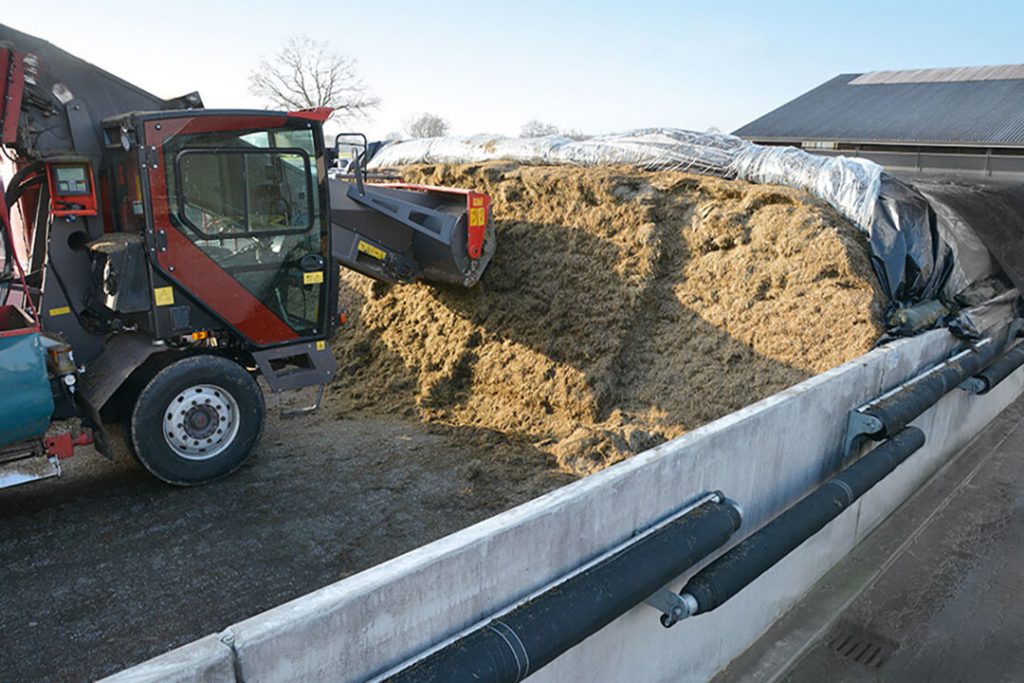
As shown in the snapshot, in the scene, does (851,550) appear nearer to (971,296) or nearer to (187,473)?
(971,296)

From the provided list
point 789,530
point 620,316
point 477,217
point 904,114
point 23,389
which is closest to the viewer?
point 789,530

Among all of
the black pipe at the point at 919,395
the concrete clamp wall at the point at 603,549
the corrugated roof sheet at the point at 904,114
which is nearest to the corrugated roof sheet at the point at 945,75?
the corrugated roof sheet at the point at 904,114

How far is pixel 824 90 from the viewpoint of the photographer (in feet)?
74.9

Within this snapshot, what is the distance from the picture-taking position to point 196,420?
17.9 feet

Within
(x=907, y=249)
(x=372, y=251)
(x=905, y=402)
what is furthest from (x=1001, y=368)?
(x=372, y=251)

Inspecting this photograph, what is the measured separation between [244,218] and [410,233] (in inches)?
89.9

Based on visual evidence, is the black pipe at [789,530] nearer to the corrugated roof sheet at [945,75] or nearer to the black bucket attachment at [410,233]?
the black bucket attachment at [410,233]

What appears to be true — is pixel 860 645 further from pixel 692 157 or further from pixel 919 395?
pixel 692 157

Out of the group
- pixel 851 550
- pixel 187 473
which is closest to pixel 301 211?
pixel 187 473

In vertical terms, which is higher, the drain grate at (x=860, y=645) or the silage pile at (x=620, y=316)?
the silage pile at (x=620, y=316)

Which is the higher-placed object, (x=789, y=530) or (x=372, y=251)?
(x=372, y=251)

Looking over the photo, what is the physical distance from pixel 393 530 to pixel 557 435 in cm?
212

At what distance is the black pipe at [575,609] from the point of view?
211 cm

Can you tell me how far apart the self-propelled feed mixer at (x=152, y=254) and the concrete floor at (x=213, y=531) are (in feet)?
1.57
